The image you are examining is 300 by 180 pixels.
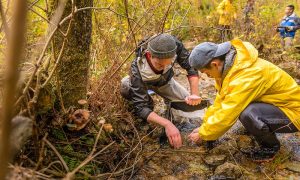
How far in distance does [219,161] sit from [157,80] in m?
1.03

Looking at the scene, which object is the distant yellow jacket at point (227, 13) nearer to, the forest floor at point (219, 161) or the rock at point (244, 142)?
the forest floor at point (219, 161)

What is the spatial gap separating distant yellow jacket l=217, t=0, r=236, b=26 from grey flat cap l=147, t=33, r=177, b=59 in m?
4.89

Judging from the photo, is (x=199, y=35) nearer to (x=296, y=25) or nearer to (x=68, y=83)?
(x=296, y=25)

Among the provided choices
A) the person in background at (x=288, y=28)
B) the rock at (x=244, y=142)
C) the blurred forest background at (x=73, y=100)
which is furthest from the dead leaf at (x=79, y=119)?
the person in background at (x=288, y=28)

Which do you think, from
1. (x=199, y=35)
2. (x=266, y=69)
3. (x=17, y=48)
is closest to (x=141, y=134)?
(x=266, y=69)

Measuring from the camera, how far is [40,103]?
101 inches

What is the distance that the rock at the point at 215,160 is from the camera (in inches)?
120

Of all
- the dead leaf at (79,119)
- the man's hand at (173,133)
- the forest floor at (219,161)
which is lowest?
the forest floor at (219,161)

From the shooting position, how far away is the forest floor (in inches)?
114

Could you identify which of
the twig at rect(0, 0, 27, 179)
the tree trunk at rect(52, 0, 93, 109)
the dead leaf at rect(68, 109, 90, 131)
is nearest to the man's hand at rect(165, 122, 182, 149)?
the dead leaf at rect(68, 109, 90, 131)

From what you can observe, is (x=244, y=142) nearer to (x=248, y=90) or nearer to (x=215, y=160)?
(x=215, y=160)

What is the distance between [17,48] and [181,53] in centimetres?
317

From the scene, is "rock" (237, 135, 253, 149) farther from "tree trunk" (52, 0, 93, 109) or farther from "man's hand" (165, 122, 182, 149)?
"tree trunk" (52, 0, 93, 109)

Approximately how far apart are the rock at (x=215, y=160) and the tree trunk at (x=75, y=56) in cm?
131
